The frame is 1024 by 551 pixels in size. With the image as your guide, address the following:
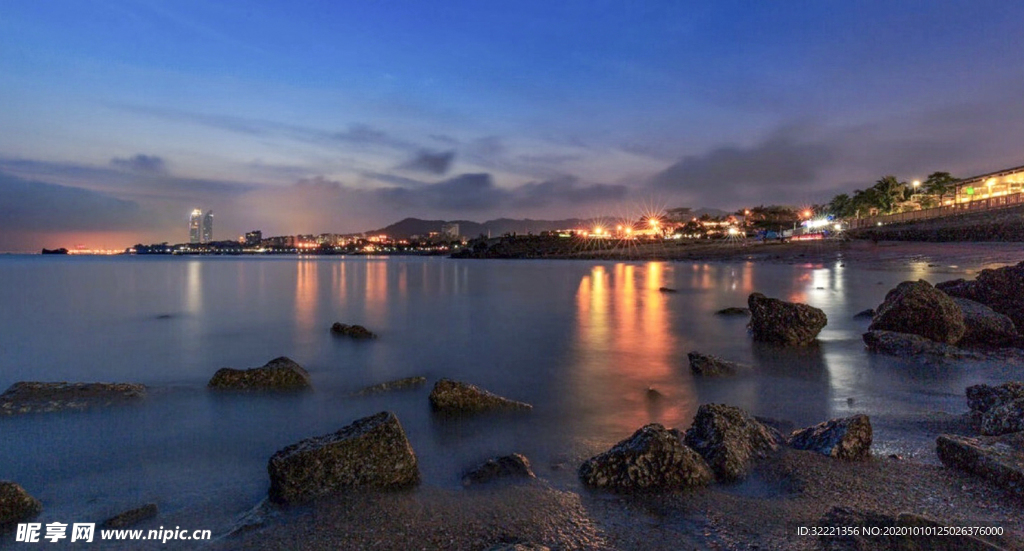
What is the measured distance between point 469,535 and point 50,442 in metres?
5.46

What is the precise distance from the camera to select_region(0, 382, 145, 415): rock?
6992 mm

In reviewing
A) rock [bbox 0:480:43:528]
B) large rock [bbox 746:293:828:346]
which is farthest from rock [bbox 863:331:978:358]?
rock [bbox 0:480:43:528]

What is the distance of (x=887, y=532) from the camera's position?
10.9ft

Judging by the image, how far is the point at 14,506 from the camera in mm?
4141

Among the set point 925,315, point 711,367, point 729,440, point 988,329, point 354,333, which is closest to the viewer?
point 729,440

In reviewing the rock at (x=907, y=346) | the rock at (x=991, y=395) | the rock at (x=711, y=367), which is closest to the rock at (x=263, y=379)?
the rock at (x=711, y=367)

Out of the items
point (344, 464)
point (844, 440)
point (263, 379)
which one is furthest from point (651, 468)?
point (263, 379)

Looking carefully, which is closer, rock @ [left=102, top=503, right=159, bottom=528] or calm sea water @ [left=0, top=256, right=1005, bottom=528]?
rock @ [left=102, top=503, right=159, bottom=528]

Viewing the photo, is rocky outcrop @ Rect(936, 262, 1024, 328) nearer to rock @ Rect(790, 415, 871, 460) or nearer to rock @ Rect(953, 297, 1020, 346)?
rock @ Rect(953, 297, 1020, 346)

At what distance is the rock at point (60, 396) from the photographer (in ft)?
22.9

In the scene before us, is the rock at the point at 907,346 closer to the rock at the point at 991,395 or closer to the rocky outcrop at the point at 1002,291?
the rocky outcrop at the point at 1002,291

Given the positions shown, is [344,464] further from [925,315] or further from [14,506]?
[925,315]

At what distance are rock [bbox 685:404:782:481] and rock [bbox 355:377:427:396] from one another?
4620mm

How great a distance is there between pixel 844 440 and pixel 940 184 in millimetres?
105665
